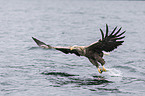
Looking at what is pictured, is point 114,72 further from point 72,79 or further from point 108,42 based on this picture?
point 108,42

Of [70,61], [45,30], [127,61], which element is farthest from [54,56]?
[45,30]

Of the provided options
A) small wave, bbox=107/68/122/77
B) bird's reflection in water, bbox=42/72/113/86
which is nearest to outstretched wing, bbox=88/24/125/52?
bird's reflection in water, bbox=42/72/113/86

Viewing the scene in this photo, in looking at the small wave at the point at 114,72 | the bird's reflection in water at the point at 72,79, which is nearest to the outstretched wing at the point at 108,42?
the bird's reflection in water at the point at 72,79

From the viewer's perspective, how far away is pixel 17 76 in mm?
17203

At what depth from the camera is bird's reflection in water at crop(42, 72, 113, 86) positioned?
53.4ft

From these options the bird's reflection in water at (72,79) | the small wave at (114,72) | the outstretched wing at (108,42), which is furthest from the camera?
the small wave at (114,72)

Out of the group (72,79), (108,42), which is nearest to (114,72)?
(72,79)

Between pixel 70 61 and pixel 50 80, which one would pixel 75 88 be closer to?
pixel 50 80

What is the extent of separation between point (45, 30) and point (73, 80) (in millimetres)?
21413

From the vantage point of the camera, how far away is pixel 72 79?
1686 cm

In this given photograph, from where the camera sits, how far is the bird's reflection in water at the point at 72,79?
53.4ft

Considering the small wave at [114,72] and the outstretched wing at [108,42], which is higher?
the outstretched wing at [108,42]

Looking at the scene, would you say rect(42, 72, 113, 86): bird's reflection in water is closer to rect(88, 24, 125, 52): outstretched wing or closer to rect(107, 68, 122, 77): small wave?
rect(107, 68, 122, 77): small wave

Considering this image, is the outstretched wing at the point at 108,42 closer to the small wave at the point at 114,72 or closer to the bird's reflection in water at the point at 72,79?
the bird's reflection in water at the point at 72,79
